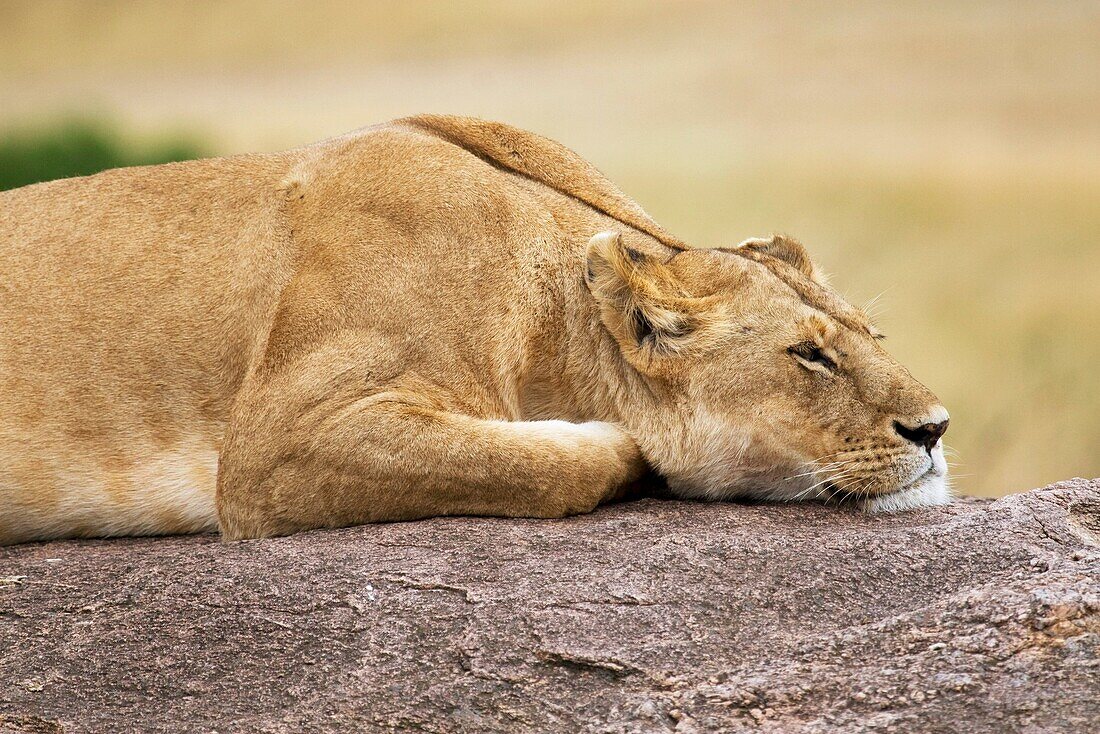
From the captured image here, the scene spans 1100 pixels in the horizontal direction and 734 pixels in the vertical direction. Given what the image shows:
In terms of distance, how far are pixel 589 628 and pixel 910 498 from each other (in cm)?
190

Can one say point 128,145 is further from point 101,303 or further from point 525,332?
point 525,332

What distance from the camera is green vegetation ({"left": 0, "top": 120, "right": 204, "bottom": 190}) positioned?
16.6 meters

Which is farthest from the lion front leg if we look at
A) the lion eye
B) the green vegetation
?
the green vegetation

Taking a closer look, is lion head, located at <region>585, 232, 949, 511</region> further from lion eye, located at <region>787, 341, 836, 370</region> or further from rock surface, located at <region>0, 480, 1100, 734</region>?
rock surface, located at <region>0, 480, 1100, 734</region>

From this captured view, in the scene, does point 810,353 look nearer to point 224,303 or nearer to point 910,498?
point 910,498

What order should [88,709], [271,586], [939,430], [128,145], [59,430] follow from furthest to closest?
[128,145] → [59,430] → [939,430] → [271,586] → [88,709]

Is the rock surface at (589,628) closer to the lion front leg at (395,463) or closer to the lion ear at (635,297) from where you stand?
the lion front leg at (395,463)

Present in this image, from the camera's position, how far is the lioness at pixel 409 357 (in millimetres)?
5672

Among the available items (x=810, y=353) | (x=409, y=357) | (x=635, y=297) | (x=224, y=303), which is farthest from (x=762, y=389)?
(x=224, y=303)

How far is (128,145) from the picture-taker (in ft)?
54.7

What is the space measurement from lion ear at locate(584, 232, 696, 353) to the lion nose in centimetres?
105

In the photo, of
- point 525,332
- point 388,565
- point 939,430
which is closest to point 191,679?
point 388,565

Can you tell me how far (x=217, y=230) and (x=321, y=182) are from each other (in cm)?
59

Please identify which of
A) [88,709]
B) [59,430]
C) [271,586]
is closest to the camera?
[88,709]
